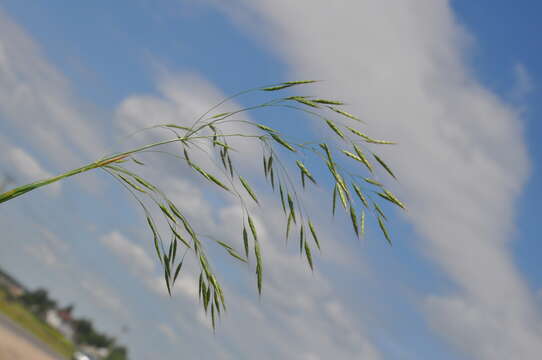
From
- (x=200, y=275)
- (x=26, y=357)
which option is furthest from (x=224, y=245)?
(x=26, y=357)

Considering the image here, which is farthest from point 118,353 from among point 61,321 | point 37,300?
point 61,321

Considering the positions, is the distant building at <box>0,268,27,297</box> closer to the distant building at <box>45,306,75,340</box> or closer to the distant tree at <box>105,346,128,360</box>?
the distant building at <box>45,306,75,340</box>

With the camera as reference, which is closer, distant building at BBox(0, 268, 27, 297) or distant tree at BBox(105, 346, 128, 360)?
distant tree at BBox(105, 346, 128, 360)

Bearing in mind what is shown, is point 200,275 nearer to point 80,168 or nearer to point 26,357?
point 80,168

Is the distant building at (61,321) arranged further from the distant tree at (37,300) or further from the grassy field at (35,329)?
the grassy field at (35,329)

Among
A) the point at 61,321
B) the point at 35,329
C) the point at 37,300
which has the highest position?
the point at 61,321

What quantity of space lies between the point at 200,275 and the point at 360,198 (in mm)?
701

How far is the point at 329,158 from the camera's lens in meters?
2.32

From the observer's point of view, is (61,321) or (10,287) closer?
(61,321)

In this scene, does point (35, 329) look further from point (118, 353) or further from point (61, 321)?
point (61, 321)

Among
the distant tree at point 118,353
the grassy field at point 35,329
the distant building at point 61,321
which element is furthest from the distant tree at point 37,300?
the distant tree at point 118,353

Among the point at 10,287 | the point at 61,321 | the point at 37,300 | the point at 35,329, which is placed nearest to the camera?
the point at 35,329

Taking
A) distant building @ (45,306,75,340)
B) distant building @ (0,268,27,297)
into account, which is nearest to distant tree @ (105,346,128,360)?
distant building @ (45,306,75,340)

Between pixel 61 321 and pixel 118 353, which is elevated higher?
pixel 61 321
